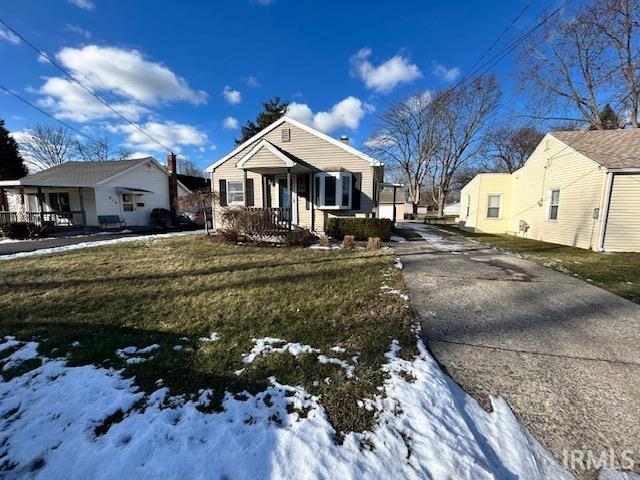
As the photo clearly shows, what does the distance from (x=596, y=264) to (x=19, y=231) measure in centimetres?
2202

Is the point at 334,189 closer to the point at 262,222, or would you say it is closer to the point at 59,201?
the point at 262,222

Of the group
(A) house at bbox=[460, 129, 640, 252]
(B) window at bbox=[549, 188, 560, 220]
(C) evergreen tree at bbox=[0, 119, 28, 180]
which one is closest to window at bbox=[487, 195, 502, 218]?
(A) house at bbox=[460, 129, 640, 252]

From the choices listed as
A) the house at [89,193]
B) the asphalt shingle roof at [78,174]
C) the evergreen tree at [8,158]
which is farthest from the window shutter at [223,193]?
the evergreen tree at [8,158]

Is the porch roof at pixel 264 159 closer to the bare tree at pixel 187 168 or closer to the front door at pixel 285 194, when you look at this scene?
the front door at pixel 285 194

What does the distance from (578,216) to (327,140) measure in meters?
9.77

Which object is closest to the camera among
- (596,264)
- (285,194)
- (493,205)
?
(596,264)

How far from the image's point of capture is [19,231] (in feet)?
42.7

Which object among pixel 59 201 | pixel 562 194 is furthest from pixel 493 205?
pixel 59 201

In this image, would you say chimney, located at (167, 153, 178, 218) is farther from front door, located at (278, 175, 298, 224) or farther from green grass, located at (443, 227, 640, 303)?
green grass, located at (443, 227, 640, 303)

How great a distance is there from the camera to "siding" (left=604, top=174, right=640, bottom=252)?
869cm

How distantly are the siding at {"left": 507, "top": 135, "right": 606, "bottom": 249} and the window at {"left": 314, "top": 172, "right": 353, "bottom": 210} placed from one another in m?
8.19

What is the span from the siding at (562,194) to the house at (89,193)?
22.6 metres

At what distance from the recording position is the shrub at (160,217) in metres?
20.5

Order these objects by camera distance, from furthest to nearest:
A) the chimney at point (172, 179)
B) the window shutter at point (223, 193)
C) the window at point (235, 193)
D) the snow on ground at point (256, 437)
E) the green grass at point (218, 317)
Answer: the chimney at point (172, 179) < the window shutter at point (223, 193) < the window at point (235, 193) < the green grass at point (218, 317) < the snow on ground at point (256, 437)
